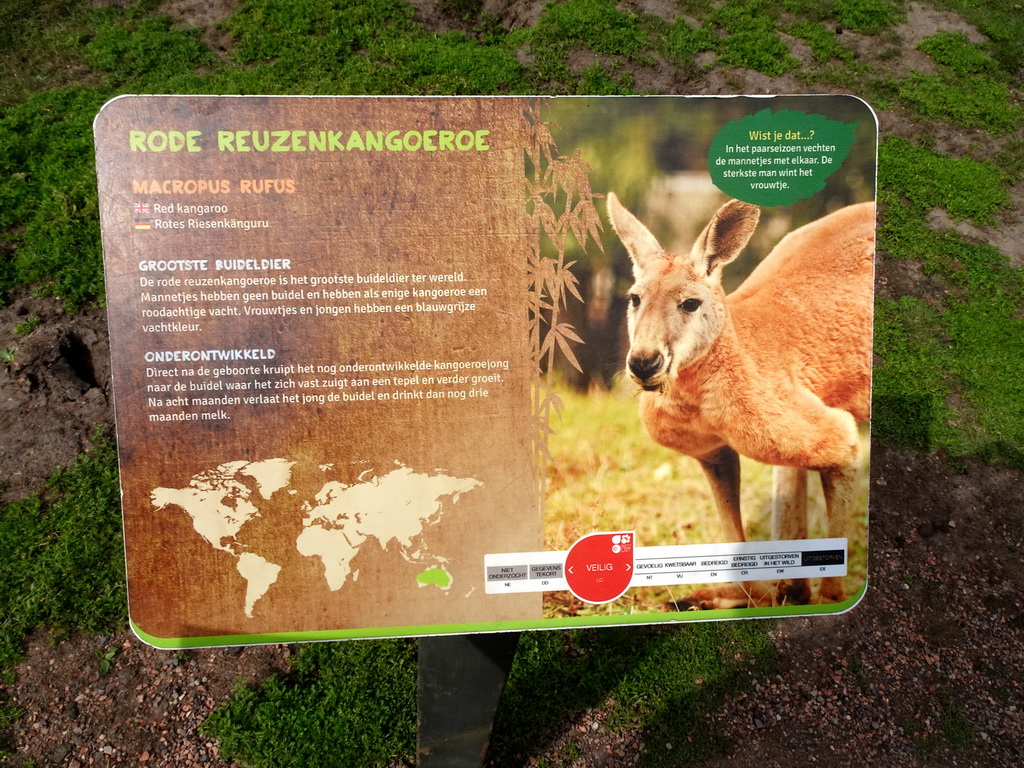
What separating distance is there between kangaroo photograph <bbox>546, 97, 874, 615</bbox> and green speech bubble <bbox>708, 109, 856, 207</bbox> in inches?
1.0

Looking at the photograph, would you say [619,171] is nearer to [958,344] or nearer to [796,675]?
[796,675]

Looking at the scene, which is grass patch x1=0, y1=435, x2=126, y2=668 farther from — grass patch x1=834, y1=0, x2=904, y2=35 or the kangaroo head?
grass patch x1=834, y1=0, x2=904, y2=35

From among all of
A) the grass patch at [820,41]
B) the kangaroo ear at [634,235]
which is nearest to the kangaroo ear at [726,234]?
the kangaroo ear at [634,235]

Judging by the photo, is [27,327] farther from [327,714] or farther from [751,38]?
[751,38]

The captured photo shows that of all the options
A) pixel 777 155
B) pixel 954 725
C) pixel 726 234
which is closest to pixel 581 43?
pixel 777 155

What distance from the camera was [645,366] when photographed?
5.12 ft

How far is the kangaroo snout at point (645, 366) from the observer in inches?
61.3

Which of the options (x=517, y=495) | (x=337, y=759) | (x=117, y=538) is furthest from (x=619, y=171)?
(x=117, y=538)

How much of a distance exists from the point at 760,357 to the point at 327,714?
2.38 m

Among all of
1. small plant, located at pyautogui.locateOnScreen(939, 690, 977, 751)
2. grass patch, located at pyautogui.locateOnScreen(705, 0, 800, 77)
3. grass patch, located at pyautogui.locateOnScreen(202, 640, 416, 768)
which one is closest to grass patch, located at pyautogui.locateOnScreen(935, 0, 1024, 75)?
grass patch, located at pyautogui.locateOnScreen(705, 0, 800, 77)

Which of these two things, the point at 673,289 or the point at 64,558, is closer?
the point at 673,289

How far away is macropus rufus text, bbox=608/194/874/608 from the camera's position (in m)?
1.56

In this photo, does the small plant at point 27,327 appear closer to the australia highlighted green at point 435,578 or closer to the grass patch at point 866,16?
the australia highlighted green at point 435,578

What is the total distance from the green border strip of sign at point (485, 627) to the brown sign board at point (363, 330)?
0.03ft
